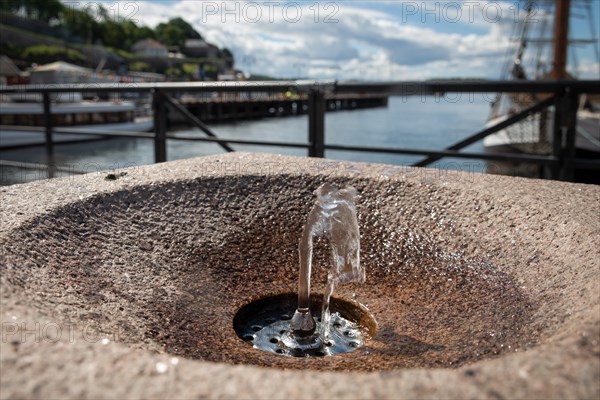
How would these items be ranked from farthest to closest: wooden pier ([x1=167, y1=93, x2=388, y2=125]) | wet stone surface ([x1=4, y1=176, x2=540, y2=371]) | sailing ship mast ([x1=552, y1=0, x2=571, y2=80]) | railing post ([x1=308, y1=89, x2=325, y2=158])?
wooden pier ([x1=167, y1=93, x2=388, y2=125])
sailing ship mast ([x1=552, y1=0, x2=571, y2=80])
railing post ([x1=308, y1=89, x2=325, y2=158])
wet stone surface ([x1=4, y1=176, x2=540, y2=371])

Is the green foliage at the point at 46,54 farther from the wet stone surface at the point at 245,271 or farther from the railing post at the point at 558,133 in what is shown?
the wet stone surface at the point at 245,271

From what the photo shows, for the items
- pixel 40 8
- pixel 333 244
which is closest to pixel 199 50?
pixel 40 8

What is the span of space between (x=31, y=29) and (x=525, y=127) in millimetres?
67593

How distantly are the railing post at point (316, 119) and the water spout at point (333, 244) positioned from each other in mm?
2248

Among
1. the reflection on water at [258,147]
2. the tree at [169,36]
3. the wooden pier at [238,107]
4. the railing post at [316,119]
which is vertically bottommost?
the reflection on water at [258,147]

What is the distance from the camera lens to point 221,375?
2.49ft

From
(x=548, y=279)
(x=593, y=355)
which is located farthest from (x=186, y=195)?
(x=593, y=355)

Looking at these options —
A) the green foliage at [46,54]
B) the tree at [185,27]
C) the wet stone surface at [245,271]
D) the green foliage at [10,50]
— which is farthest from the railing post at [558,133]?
the tree at [185,27]

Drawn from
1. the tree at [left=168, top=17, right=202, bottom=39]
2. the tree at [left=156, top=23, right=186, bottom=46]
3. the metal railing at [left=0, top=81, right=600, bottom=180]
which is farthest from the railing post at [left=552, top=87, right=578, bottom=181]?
the tree at [left=168, top=17, right=202, bottom=39]

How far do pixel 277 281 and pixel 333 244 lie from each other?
287 mm

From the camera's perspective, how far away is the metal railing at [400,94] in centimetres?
335

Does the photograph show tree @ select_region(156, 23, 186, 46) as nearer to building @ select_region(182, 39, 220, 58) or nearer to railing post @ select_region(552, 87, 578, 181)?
building @ select_region(182, 39, 220, 58)

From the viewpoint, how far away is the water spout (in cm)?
170

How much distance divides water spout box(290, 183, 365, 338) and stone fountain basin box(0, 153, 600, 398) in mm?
169
